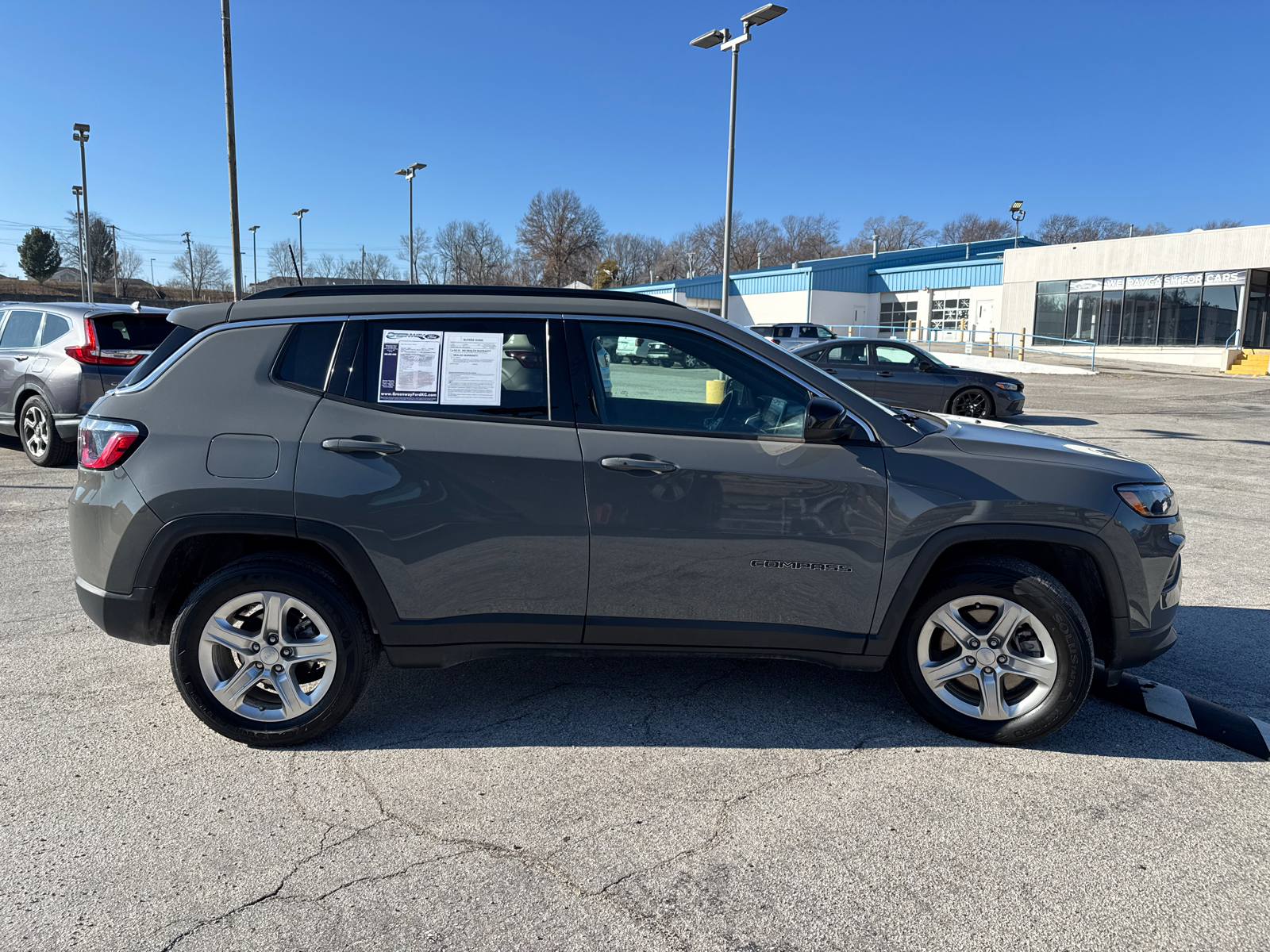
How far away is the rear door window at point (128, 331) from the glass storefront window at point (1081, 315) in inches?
1565

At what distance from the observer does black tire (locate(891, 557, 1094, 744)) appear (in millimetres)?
3449

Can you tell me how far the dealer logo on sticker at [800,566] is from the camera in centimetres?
342

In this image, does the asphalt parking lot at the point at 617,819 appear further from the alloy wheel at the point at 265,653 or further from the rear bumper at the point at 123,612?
the rear bumper at the point at 123,612

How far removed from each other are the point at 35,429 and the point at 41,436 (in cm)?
14

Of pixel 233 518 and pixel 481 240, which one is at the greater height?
pixel 481 240

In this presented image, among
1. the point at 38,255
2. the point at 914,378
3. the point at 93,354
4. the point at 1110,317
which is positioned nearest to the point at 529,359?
the point at 93,354

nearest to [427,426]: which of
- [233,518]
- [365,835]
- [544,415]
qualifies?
[544,415]

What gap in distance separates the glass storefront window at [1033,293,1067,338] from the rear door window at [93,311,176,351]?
40.8 meters

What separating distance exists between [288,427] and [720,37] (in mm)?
18806

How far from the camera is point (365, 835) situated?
9.56 ft

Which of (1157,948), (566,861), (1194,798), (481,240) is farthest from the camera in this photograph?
(481,240)

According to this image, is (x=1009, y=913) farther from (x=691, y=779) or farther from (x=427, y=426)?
(x=427, y=426)

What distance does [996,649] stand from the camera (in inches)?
140

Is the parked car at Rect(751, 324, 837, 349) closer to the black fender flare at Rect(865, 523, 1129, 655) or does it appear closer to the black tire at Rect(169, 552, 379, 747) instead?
the black fender flare at Rect(865, 523, 1129, 655)
